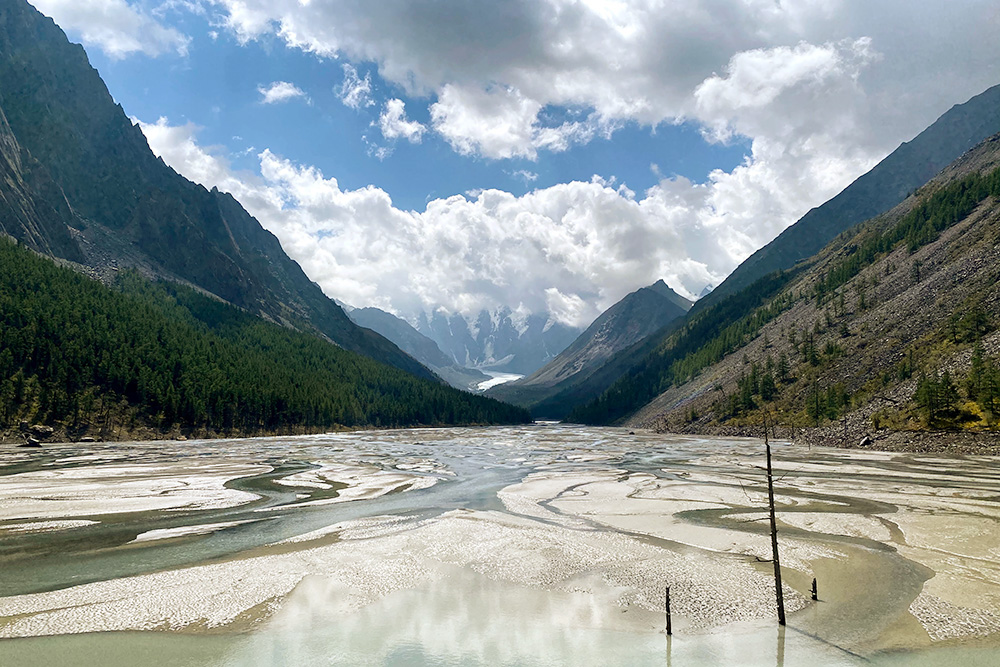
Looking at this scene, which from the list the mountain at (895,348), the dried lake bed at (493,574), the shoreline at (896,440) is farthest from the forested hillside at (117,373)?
the shoreline at (896,440)

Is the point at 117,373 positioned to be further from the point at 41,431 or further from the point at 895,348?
the point at 895,348

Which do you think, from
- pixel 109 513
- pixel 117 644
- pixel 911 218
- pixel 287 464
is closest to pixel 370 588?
pixel 117 644

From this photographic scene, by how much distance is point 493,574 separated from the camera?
23125mm

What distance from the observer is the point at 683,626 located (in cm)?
1741

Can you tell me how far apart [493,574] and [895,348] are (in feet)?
413

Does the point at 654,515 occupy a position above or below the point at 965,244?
below

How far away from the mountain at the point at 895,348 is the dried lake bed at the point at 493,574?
44.6m

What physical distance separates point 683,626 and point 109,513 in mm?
36802

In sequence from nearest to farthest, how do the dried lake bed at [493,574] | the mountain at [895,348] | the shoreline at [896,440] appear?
the dried lake bed at [493,574] → the shoreline at [896,440] → the mountain at [895,348]

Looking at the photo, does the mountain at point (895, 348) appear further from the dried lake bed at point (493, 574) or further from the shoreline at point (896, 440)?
the dried lake bed at point (493, 574)

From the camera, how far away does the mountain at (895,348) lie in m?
82.9

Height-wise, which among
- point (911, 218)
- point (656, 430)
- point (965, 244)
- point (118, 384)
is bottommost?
point (656, 430)

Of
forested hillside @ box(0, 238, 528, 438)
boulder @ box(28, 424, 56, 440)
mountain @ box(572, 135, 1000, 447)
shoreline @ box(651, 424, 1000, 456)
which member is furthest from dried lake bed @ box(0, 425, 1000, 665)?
forested hillside @ box(0, 238, 528, 438)

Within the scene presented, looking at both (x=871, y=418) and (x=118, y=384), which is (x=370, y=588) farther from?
(x=118, y=384)
